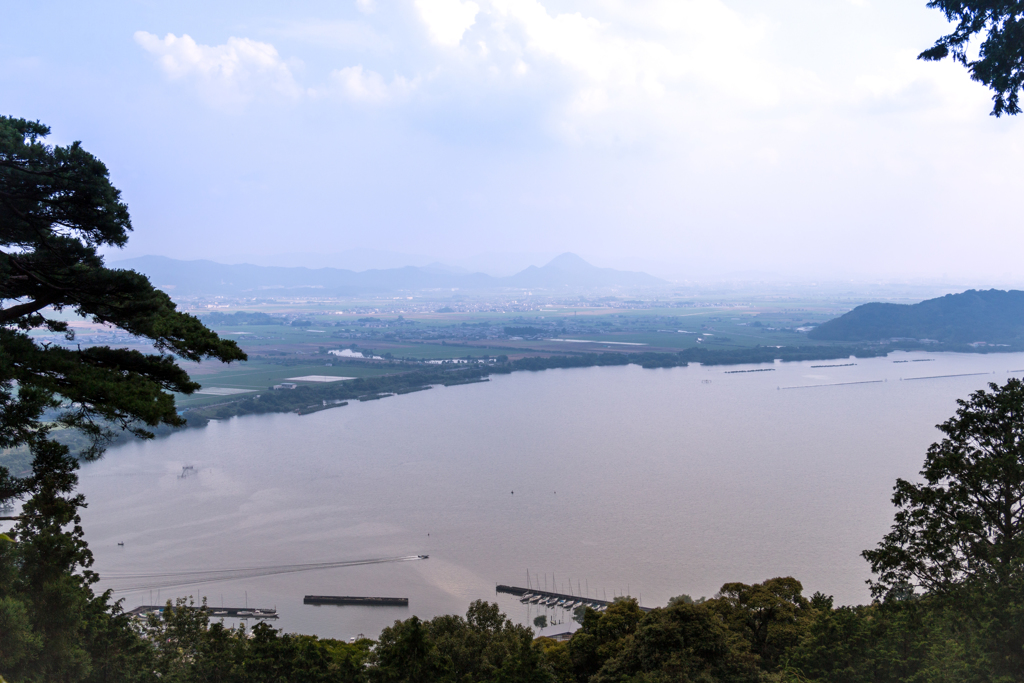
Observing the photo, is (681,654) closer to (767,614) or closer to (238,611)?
(767,614)

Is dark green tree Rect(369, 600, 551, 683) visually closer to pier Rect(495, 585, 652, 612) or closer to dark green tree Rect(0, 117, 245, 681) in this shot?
dark green tree Rect(0, 117, 245, 681)

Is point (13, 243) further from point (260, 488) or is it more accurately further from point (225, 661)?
point (260, 488)

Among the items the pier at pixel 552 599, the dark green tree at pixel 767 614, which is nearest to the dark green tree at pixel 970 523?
the dark green tree at pixel 767 614

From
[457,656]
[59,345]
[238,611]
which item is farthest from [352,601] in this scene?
[59,345]

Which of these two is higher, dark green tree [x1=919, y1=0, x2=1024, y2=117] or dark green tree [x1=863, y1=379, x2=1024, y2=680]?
dark green tree [x1=919, y1=0, x2=1024, y2=117]

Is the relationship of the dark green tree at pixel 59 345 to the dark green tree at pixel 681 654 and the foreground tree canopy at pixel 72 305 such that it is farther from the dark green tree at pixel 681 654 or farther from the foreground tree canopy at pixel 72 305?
the dark green tree at pixel 681 654

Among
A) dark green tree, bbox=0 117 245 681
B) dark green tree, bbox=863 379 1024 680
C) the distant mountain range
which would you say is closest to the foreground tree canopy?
dark green tree, bbox=0 117 245 681
